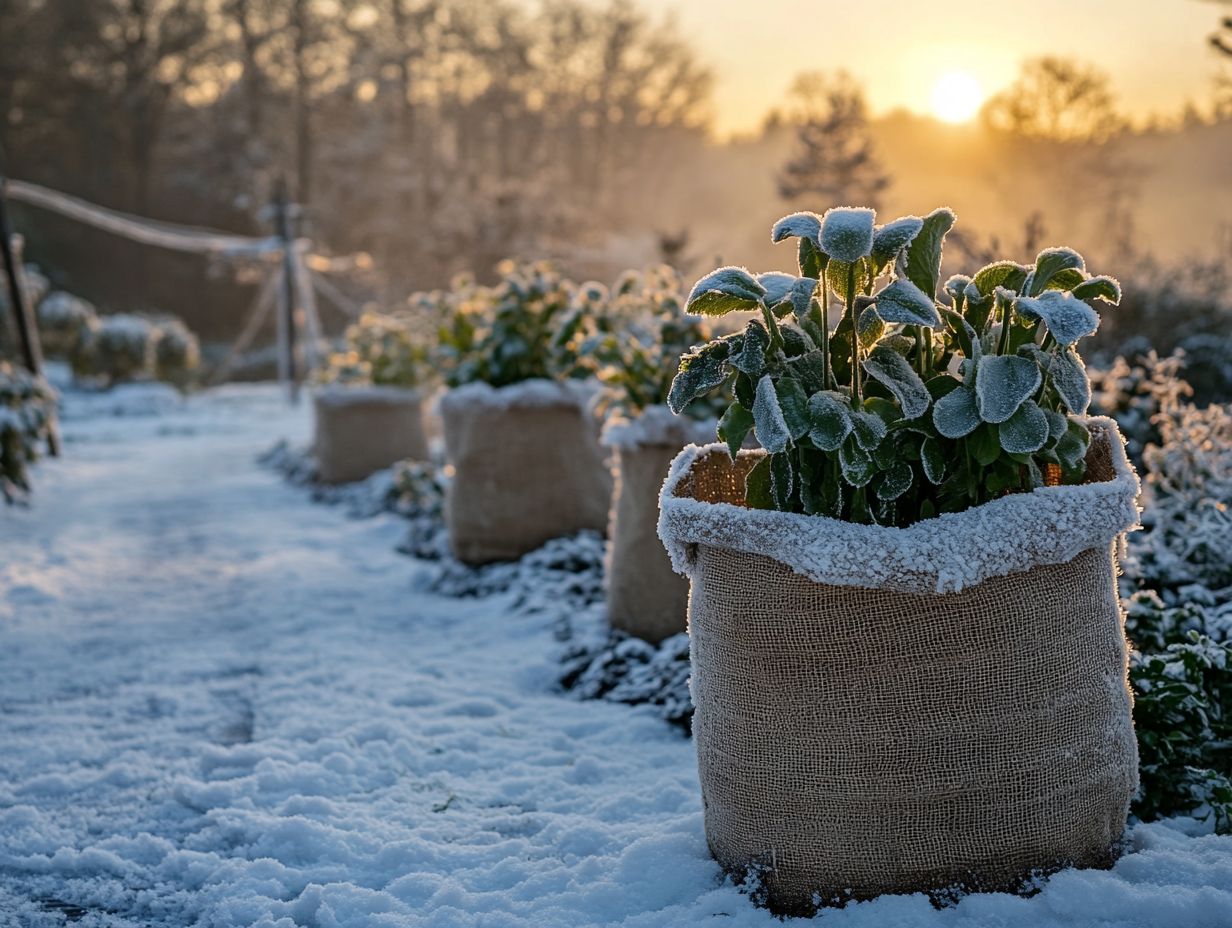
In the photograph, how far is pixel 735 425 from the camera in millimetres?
1841

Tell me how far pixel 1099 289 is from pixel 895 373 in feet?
1.28

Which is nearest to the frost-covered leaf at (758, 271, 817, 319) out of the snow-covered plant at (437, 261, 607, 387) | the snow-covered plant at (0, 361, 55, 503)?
the snow-covered plant at (437, 261, 607, 387)

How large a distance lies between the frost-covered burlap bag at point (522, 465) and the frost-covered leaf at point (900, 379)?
2.62m

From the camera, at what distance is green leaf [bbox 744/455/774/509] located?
1924 mm

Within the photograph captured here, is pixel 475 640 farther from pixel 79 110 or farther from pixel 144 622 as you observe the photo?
pixel 79 110

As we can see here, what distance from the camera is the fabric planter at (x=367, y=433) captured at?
7.16 meters

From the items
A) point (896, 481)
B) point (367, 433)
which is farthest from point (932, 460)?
point (367, 433)

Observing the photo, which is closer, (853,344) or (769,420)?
(769,420)

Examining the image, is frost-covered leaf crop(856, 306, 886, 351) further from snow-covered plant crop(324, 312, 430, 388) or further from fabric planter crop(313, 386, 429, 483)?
fabric planter crop(313, 386, 429, 483)

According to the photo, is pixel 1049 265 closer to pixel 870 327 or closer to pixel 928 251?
pixel 928 251

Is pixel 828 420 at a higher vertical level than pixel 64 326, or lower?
higher

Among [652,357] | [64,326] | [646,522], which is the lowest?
[646,522]

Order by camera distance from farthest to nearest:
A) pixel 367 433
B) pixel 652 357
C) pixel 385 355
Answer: pixel 367 433 → pixel 385 355 → pixel 652 357

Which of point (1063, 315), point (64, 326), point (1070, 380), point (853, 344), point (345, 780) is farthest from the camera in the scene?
point (64, 326)
